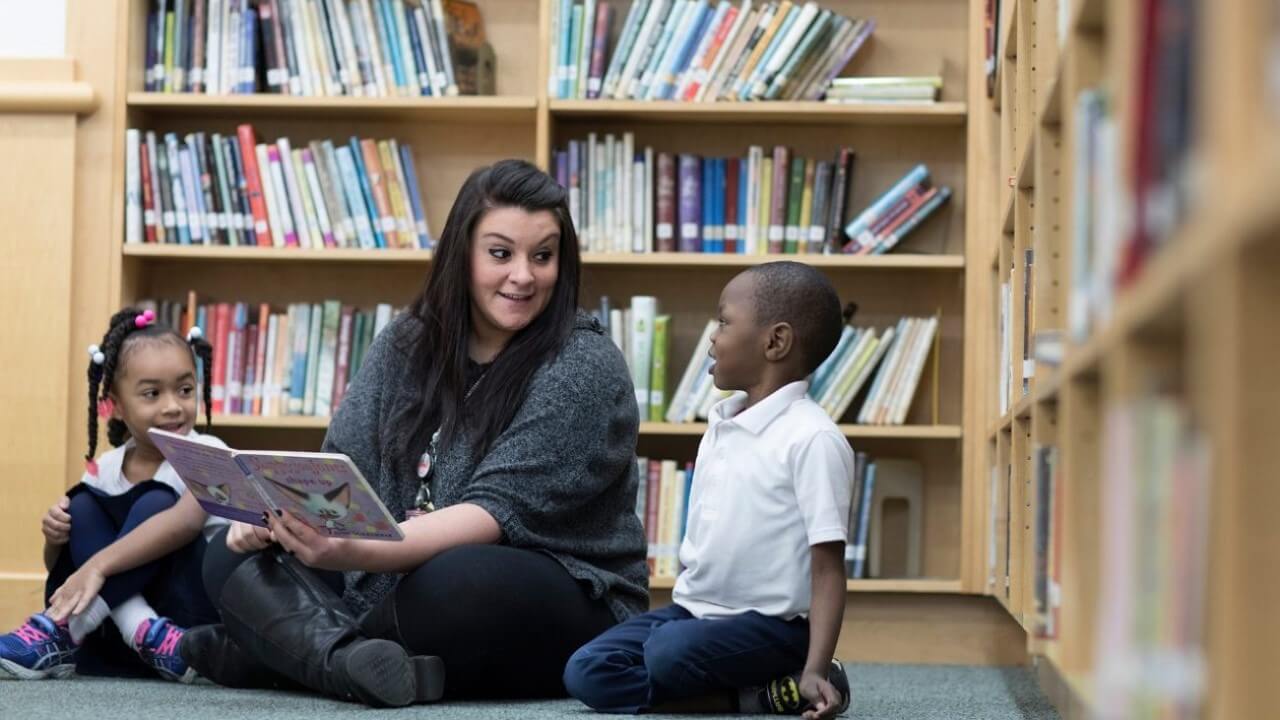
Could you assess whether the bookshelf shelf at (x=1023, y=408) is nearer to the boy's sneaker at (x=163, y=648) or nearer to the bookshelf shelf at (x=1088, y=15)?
the bookshelf shelf at (x=1088, y=15)

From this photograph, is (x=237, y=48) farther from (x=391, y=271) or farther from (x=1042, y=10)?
(x=1042, y=10)

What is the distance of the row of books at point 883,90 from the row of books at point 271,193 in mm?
993

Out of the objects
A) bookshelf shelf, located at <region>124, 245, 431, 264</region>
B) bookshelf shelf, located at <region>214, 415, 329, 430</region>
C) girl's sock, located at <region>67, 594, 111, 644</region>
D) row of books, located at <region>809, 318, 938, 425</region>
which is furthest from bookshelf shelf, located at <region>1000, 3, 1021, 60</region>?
girl's sock, located at <region>67, 594, 111, 644</region>

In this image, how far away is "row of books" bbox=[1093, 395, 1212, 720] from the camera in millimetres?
756

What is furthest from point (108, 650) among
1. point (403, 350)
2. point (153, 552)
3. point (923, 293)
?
point (923, 293)

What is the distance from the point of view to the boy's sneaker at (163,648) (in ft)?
8.30

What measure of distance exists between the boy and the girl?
0.85m

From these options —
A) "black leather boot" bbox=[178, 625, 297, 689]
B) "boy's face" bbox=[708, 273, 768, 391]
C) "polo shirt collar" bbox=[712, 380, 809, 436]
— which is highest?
"boy's face" bbox=[708, 273, 768, 391]

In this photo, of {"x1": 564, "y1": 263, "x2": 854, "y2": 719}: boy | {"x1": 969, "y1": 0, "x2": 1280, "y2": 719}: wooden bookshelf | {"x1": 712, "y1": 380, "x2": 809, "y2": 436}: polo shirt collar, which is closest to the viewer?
{"x1": 969, "y1": 0, "x2": 1280, "y2": 719}: wooden bookshelf

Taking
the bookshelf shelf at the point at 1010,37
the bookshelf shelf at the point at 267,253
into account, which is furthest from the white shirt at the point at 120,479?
the bookshelf shelf at the point at 1010,37

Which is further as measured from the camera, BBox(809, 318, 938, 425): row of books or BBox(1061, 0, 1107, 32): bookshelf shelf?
BBox(809, 318, 938, 425): row of books

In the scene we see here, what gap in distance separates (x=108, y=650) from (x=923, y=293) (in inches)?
79.4

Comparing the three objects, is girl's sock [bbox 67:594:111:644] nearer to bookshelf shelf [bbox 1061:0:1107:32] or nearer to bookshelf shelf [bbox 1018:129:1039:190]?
bookshelf shelf [bbox 1018:129:1039:190]

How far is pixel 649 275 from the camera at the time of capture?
3.85 meters
